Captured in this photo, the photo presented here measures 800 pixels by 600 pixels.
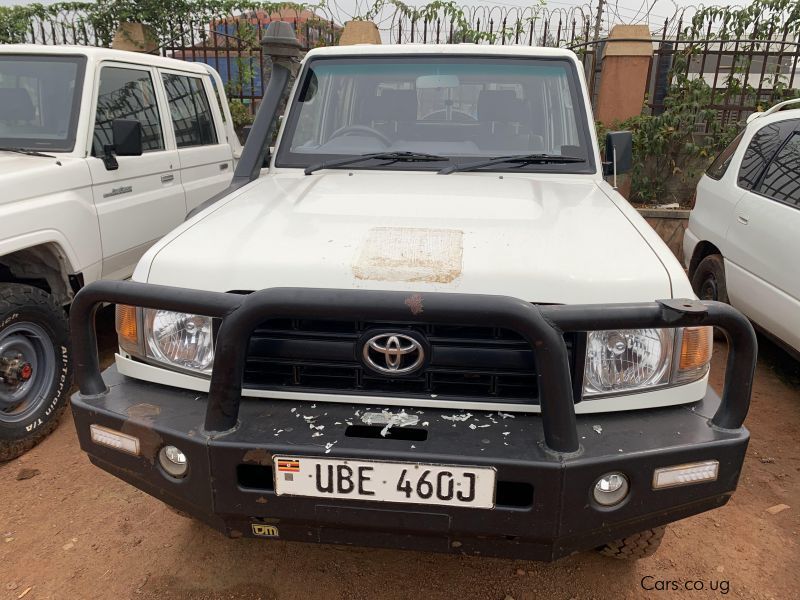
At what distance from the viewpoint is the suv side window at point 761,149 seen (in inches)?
165

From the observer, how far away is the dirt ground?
238 cm

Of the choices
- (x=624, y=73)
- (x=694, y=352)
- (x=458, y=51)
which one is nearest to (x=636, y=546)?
(x=694, y=352)

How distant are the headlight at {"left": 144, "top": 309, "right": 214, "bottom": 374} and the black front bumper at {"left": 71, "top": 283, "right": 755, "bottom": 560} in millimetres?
150

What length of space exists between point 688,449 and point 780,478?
1.89m

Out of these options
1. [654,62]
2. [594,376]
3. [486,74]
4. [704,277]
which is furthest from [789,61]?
[594,376]

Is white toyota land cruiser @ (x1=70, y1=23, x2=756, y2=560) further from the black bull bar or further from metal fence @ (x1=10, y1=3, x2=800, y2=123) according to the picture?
metal fence @ (x1=10, y1=3, x2=800, y2=123)

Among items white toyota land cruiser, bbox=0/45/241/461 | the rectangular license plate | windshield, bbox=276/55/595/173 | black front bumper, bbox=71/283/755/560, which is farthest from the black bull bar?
white toyota land cruiser, bbox=0/45/241/461

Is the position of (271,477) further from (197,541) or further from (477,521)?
(197,541)

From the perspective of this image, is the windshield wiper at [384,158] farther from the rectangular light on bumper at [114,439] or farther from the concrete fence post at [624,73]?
the concrete fence post at [624,73]

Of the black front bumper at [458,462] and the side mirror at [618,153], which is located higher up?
the side mirror at [618,153]

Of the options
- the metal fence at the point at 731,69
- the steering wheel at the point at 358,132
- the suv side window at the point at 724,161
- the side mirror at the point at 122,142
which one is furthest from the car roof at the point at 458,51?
the metal fence at the point at 731,69

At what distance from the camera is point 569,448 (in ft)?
5.53

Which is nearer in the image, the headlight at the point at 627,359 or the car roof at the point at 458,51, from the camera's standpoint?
the headlight at the point at 627,359

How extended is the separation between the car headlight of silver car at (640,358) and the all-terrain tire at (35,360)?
278cm
